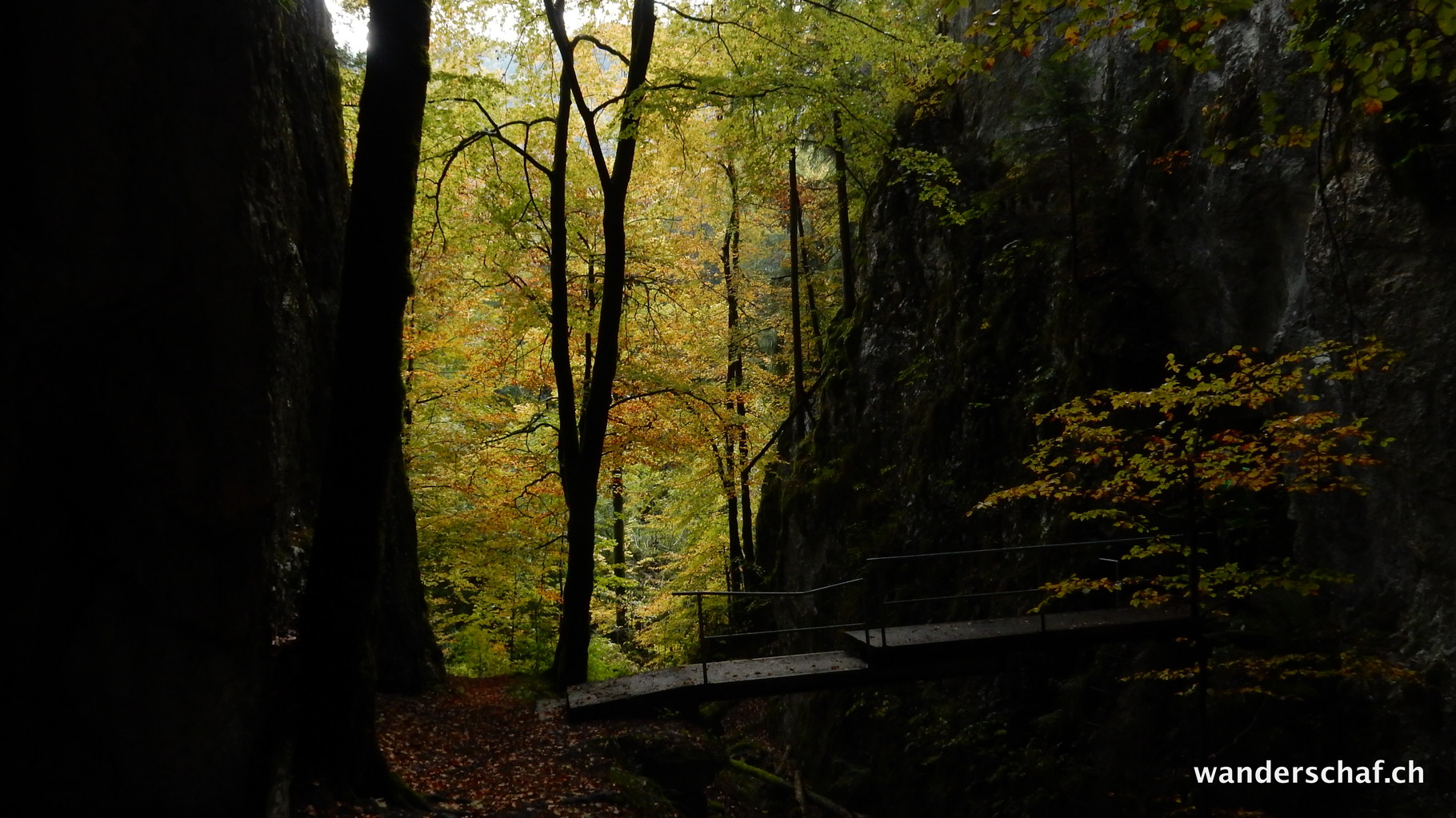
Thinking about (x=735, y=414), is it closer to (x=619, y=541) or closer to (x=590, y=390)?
(x=590, y=390)

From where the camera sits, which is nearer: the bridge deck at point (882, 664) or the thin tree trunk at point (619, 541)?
the bridge deck at point (882, 664)

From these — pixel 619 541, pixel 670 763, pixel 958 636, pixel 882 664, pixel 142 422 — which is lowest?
pixel 670 763

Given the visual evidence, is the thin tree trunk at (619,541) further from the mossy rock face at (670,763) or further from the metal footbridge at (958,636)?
the mossy rock face at (670,763)

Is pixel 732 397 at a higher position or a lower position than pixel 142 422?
higher

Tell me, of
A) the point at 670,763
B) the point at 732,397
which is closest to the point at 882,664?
the point at 670,763

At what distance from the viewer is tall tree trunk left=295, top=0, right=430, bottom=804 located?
527 cm

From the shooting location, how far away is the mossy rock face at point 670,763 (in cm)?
787

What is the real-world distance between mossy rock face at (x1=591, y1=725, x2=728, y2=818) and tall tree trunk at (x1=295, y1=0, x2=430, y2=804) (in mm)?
3058

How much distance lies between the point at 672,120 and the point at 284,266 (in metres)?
4.85

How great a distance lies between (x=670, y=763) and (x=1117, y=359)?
22.4 ft

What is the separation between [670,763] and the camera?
801 centimetres

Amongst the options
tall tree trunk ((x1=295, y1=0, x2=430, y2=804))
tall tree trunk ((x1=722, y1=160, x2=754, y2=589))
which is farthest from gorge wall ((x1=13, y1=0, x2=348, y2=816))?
tall tree trunk ((x1=722, y1=160, x2=754, y2=589))

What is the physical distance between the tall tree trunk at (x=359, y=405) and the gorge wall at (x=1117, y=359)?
572 cm

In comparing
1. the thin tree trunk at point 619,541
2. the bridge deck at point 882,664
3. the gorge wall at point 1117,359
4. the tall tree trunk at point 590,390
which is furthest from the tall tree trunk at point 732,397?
the bridge deck at point 882,664
